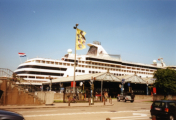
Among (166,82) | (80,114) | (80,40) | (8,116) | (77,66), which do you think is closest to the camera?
(8,116)

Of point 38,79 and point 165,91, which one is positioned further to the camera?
point 38,79

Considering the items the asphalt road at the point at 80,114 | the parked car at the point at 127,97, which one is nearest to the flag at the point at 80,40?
the parked car at the point at 127,97

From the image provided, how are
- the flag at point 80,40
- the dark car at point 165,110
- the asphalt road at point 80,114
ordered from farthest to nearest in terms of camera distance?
the flag at point 80,40 → the asphalt road at point 80,114 → the dark car at point 165,110

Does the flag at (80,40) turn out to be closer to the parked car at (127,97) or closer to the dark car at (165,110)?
the parked car at (127,97)

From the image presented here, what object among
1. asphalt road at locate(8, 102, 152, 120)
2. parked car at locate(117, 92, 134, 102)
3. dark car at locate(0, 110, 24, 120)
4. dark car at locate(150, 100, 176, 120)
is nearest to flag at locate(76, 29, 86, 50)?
parked car at locate(117, 92, 134, 102)

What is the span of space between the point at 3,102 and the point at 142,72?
89.3 m

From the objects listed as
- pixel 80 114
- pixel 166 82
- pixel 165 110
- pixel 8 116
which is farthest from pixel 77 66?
pixel 8 116

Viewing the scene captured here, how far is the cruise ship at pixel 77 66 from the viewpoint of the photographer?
67.2 m

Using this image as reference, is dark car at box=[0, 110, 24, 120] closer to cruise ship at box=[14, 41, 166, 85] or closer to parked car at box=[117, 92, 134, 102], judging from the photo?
parked car at box=[117, 92, 134, 102]

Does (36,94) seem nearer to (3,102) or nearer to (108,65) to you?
(3,102)

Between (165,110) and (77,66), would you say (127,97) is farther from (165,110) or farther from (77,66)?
(77,66)

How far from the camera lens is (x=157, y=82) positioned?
44438 millimetres

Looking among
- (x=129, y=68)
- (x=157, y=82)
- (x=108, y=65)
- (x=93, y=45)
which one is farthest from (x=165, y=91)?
(x=93, y=45)

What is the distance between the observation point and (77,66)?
76.7 m
